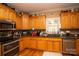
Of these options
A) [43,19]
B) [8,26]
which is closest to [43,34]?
[43,19]

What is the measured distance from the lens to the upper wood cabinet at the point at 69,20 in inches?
156

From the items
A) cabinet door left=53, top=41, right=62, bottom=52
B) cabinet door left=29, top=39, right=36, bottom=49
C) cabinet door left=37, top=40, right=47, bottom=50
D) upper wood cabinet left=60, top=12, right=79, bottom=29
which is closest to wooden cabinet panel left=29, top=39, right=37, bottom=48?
cabinet door left=29, top=39, right=36, bottom=49

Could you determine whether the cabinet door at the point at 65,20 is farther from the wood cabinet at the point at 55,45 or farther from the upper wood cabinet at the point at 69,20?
the wood cabinet at the point at 55,45

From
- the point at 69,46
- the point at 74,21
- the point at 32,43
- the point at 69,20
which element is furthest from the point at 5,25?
the point at 74,21

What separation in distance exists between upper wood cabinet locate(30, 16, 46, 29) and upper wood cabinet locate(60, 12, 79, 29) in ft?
3.18

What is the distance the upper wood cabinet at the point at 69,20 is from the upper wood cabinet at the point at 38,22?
3.18ft

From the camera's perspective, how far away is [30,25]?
505 centimetres

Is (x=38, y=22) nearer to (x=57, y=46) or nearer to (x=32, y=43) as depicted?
(x=32, y=43)

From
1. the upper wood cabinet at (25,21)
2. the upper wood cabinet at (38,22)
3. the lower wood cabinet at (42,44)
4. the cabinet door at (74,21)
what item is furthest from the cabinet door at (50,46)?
the upper wood cabinet at (25,21)

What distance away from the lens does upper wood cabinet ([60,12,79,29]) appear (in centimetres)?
395

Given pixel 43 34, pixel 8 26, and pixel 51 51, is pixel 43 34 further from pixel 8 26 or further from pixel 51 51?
pixel 8 26

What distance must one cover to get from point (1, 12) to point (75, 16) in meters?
2.77

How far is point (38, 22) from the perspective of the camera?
482 centimetres

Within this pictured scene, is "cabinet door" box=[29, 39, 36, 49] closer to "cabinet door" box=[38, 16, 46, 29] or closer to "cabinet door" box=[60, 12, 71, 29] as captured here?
"cabinet door" box=[38, 16, 46, 29]
